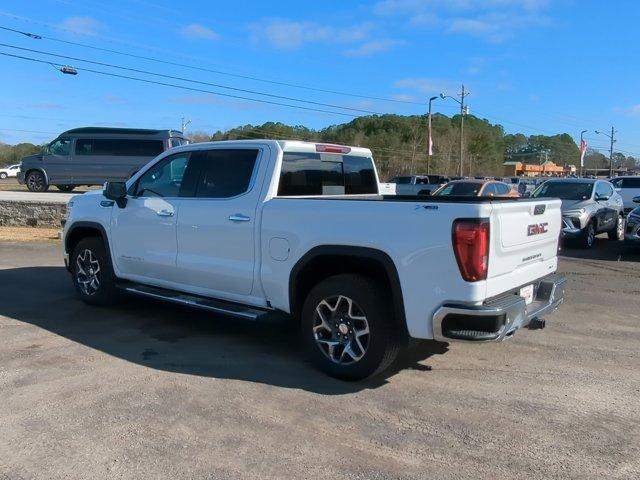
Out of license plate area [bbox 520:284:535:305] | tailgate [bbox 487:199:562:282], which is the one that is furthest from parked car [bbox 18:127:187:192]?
license plate area [bbox 520:284:535:305]

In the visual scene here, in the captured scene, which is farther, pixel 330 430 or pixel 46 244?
pixel 46 244

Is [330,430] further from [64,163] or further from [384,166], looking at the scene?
[384,166]

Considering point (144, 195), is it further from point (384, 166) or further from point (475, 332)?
point (384, 166)

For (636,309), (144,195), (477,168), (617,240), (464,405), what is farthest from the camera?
(477,168)

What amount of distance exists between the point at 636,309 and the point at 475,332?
4.36 m

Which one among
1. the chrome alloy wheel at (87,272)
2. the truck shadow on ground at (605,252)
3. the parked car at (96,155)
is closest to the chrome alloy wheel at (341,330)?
the chrome alloy wheel at (87,272)

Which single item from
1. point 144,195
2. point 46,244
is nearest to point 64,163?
point 46,244

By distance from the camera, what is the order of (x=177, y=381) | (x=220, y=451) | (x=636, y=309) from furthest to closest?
(x=636, y=309) → (x=177, y=381) → (x=220, y=451)

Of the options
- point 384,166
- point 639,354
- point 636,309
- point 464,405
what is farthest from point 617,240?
point 384,166

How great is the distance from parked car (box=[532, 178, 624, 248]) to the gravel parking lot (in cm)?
713

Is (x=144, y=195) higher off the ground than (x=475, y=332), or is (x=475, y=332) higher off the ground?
(x=144, y=195)

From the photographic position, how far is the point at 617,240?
50.1ft

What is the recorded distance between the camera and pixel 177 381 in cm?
469

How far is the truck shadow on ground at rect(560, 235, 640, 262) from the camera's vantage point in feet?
38.9
